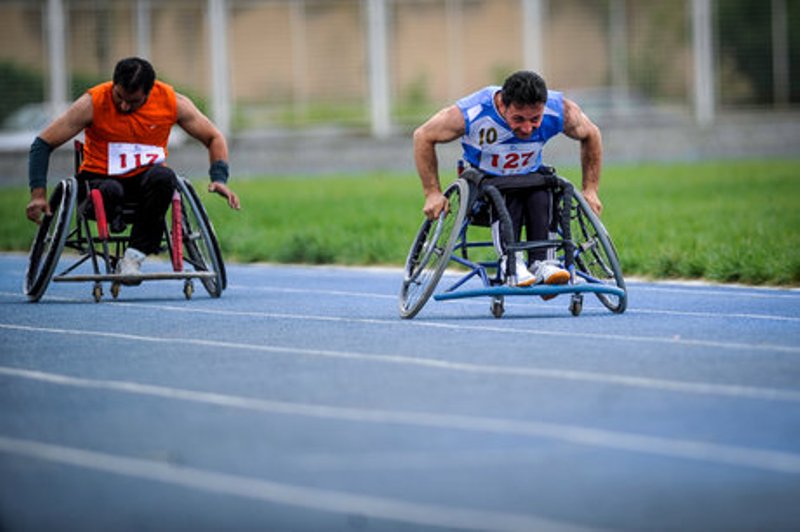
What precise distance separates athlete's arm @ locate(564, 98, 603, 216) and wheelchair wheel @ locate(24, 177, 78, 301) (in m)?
3.06

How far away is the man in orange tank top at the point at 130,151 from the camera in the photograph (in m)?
12.5

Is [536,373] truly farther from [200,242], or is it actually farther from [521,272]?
[200,242]

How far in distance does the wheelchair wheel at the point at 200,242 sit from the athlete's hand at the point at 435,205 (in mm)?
2056

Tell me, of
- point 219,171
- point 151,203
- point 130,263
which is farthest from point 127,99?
point 130,263

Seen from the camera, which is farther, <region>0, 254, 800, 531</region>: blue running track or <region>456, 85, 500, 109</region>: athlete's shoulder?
<region>456, 85, 500, 109</region>: athlete's shoulder

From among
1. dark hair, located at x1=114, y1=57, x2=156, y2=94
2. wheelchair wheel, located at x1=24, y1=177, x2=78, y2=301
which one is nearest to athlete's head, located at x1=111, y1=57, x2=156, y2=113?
dark hair, located at x1=114, y1=57, x2=156, y2=94

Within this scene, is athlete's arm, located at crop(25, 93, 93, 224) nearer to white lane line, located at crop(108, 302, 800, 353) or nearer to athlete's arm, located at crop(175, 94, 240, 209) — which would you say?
athlete's arm, located at crop(175, 94, 240, 209)

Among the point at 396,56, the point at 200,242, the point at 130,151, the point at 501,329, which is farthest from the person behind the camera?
the point at 396,56

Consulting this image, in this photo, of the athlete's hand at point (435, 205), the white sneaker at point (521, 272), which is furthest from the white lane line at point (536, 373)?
the white sneaker at point (521, 272)

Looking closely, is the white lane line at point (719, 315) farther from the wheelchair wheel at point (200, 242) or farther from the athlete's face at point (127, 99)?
the athlete's face at point (127, 99)

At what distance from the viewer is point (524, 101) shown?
10602 millimetres

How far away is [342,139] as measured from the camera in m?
35.1

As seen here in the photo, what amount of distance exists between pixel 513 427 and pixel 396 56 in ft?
91.7

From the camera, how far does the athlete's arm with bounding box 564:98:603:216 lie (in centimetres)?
1099
